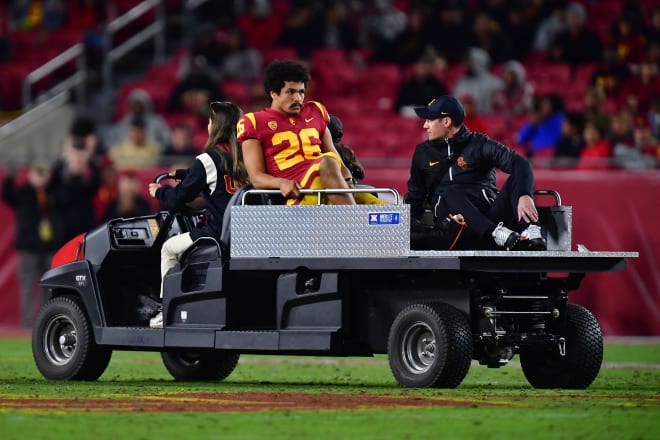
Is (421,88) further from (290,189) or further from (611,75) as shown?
(290,189)

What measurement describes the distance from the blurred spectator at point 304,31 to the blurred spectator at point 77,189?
440cm

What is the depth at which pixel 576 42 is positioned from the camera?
22.3 meters

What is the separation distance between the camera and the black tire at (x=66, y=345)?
1205 centimetres

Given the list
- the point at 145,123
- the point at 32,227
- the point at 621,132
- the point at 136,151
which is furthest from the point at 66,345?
the point at 145,123

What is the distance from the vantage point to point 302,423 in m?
8.33

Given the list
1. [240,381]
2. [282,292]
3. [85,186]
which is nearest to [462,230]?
[282,292]

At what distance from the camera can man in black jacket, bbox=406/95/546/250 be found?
35.2ft

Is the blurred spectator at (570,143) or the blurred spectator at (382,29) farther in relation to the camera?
the blurred spectator at (382,29)

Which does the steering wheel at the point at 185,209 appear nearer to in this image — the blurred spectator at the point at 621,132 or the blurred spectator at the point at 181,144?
the blurred spectator at the point at 621,132

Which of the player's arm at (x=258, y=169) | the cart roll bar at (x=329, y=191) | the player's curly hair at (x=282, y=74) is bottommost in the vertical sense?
the cart roll bar at (x=329, y=191)

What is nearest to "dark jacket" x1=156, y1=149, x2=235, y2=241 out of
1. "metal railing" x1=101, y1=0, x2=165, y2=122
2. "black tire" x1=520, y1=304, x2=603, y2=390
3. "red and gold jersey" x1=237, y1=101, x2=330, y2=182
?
"red and gold jersey" x1=237, y1=101, x2=330, y2=182

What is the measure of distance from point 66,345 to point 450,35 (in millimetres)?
11770

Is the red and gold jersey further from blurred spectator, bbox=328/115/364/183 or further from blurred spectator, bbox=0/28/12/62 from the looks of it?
blurred spectator, bbox=0/28/12/62

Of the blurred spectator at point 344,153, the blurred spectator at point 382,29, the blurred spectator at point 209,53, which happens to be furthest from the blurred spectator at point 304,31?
the blurred spectator at point 344,153
